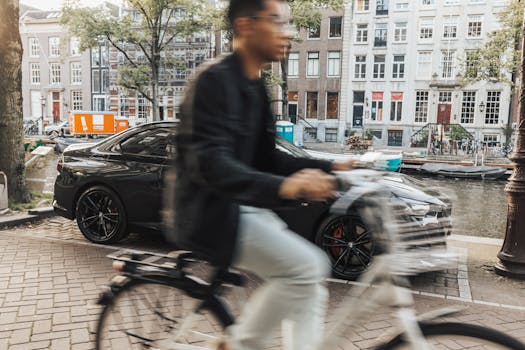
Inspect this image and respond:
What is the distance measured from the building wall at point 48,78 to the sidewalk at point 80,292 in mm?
49946

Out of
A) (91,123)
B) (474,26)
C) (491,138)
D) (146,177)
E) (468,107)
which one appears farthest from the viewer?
(468,107)

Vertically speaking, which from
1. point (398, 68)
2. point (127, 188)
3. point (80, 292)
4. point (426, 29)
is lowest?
point (80, 292)

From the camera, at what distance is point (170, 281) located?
7.07 ft

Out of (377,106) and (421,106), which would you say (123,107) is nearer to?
(377,106)

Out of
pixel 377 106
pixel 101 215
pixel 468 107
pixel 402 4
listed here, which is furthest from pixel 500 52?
pixel 101 215

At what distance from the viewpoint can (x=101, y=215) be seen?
20.0 ft

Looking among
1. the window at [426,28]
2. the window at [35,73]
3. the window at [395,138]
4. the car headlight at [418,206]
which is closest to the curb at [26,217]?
the car headlight at [418,206]

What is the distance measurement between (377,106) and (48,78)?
120 ft

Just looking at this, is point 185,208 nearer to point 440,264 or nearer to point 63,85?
point 440,264

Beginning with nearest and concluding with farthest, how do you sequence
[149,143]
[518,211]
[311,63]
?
1. [518,211]
2. [149,143]
3. [311,63]

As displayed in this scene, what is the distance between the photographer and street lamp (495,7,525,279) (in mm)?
5227

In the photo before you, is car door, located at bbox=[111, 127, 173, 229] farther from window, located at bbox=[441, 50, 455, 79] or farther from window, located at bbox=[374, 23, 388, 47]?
window, located at bbox=[374, 23, 388, 47]

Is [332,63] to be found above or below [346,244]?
above

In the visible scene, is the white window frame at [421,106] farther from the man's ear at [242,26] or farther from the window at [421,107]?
the man's ear at [242,26]
